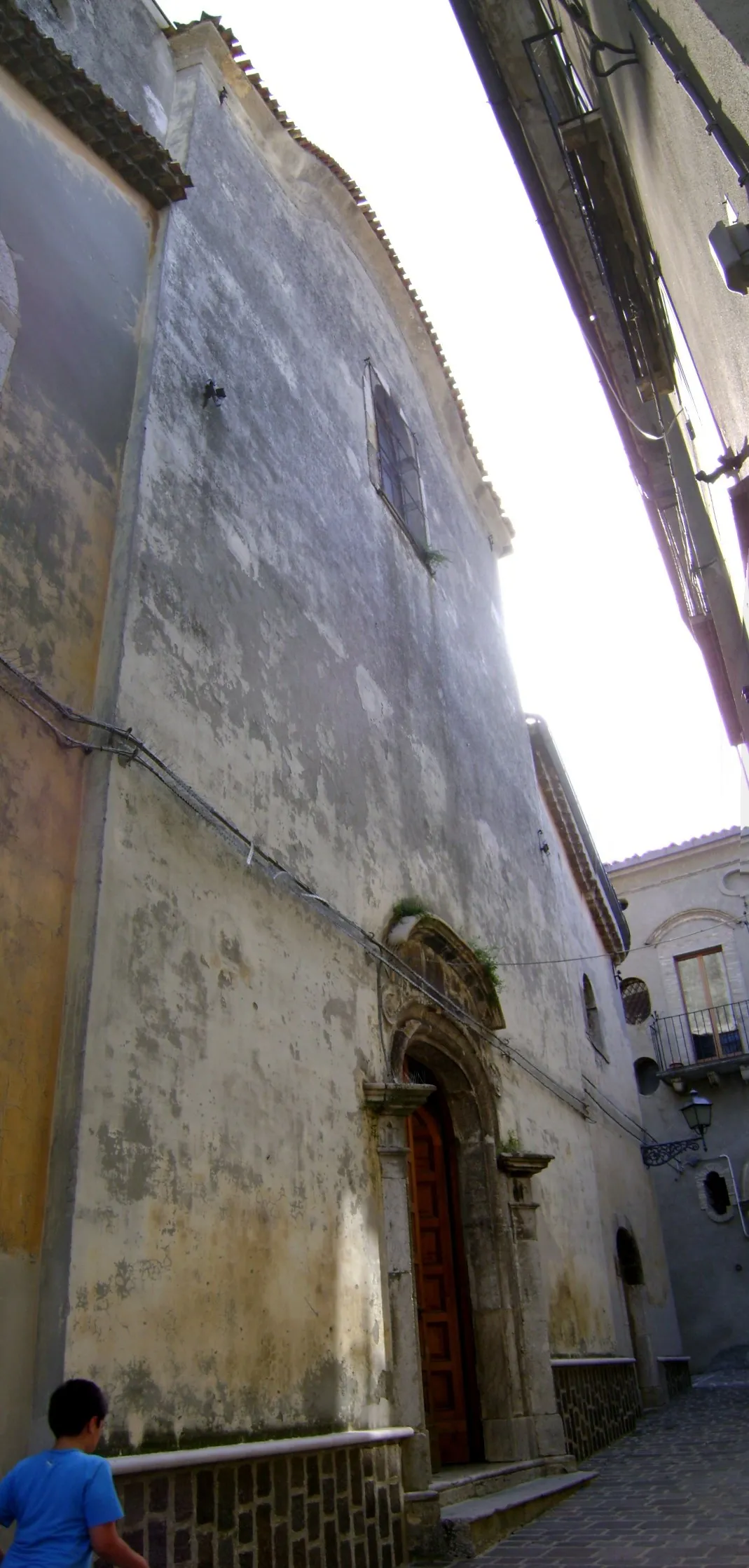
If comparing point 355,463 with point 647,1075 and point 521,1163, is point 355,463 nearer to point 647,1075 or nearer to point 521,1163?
point 521,1163

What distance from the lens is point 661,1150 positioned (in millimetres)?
15484

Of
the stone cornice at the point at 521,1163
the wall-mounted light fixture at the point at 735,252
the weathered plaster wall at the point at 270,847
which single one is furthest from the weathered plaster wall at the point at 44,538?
the stone cornice at the point at 521,1163

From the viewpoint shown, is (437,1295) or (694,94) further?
(437,1295)

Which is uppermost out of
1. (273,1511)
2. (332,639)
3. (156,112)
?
(156,112)

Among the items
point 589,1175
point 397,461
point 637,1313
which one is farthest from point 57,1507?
point 637,1313

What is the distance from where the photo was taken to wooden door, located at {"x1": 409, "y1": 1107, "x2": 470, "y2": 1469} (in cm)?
730

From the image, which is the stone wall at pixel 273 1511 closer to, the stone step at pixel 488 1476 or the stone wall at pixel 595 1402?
the stone step at pixel 488 1476

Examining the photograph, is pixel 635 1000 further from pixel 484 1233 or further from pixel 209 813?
pixel 209 813

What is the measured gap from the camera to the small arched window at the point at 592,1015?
45.8ft

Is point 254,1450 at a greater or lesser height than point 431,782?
lesser

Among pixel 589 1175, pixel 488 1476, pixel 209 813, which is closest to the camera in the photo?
pixel 209 813

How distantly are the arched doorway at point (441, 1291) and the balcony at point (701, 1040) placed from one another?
11363 mm

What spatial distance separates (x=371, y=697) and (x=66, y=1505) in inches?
247

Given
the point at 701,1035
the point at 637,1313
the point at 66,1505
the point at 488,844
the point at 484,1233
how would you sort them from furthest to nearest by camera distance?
the point at 701,1035
the point at 637,1313
the point at 488,844
the point at 484,1233
the point at 66,1505
